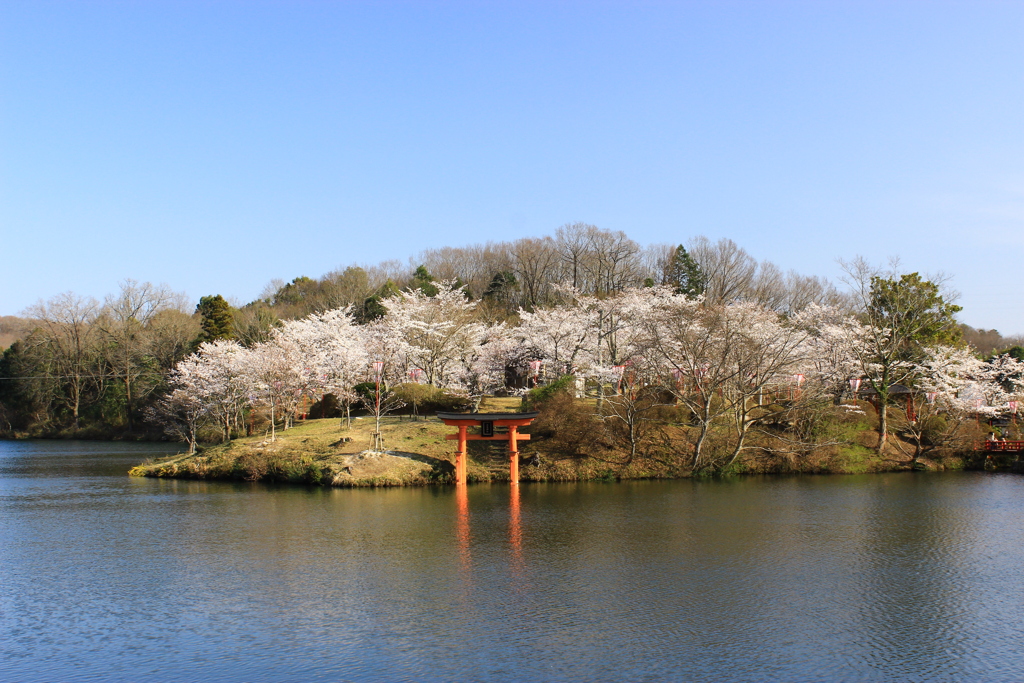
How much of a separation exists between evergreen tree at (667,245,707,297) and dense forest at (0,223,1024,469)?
0.20m

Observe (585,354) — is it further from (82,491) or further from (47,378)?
(47,378)

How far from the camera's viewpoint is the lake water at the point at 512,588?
39.3ft

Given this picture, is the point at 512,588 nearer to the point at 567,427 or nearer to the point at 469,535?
the point at 469,535

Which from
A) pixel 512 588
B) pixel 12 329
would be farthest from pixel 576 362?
pixel 12 329

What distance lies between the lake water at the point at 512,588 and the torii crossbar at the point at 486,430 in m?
2.94

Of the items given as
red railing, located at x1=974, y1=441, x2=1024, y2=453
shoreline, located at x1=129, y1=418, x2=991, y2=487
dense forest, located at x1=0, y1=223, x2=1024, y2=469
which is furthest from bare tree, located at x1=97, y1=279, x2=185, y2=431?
red railing, located at x1=974, y1=441, x2=1024, y2=453

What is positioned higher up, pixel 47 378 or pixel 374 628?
pixel 47 378

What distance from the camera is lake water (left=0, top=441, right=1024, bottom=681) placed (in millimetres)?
11977

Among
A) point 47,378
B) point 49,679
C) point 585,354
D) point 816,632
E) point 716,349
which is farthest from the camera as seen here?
point 47,378

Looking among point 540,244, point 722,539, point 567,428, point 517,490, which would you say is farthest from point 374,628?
point 540,244

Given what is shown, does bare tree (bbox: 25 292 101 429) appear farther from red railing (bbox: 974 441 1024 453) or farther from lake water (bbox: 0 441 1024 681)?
red railing (bbox: 974 441 1024 453)

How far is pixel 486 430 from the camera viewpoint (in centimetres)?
3005

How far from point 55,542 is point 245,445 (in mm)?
15012

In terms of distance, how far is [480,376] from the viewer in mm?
46125
